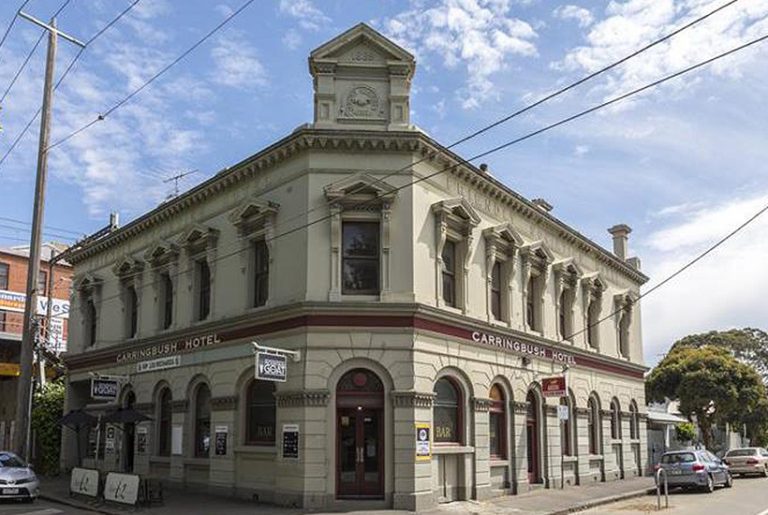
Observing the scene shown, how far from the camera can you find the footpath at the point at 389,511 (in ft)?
59.2

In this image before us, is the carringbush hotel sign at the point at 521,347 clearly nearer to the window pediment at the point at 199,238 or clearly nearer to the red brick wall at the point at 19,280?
the window pediment at the point at 199,238

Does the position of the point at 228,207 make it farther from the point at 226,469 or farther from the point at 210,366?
the point at 226,469

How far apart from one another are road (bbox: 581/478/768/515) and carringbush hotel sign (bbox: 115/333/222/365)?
11576 mm

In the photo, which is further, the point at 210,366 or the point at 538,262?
the point at 538,262

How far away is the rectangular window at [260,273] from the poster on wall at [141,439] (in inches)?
285

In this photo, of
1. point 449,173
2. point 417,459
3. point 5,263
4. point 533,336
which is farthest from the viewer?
point 5,263

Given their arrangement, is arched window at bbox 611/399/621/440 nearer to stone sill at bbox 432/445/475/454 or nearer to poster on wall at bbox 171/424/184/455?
stone sill at bbox 432/445/475/454

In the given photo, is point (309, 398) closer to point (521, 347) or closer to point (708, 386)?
point (521, 347)

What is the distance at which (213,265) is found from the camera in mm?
22984

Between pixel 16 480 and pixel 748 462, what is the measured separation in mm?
30450

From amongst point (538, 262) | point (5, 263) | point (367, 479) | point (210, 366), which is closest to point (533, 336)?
point (538, 262)

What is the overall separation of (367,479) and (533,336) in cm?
838

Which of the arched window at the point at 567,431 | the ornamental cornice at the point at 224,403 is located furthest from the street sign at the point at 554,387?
the ornamental cornice at the point at 224,403

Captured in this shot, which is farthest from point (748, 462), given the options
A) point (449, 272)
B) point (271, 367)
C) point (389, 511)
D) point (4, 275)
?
point (4, 275)
